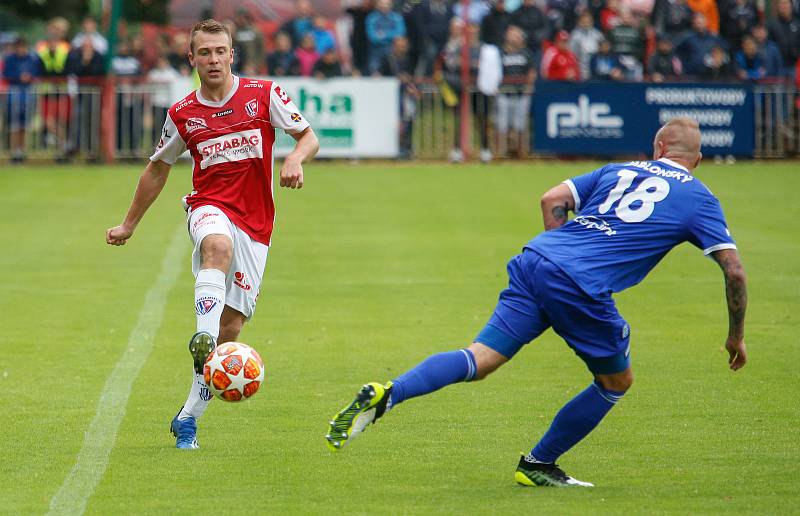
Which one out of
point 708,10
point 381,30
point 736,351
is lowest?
point 736,351

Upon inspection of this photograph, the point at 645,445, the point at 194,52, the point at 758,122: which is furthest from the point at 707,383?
the point at 758,122

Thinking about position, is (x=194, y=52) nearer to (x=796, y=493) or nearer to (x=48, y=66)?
(x=796, y=493)

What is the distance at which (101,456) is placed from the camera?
279 inches

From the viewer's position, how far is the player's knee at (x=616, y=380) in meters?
6.34

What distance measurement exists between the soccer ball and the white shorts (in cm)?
59

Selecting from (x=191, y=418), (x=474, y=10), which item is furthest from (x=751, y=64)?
(x=191, y=418)

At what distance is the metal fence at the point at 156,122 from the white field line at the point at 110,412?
11379 millimetres

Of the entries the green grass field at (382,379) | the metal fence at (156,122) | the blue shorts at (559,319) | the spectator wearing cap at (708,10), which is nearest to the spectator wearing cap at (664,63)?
the spectator wearing cap at (708,10)

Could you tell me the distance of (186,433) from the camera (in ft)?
23.9

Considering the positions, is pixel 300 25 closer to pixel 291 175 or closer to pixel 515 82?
pixel 515 82

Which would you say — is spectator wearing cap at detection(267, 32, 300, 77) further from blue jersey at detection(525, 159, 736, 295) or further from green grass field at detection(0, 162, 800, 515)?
blue jersey at detection(525, 159, 736, 295)

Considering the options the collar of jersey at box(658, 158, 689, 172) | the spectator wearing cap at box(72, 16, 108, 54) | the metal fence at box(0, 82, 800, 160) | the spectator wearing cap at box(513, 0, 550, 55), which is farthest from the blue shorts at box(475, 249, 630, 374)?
the spectator wearing cap at box(72, 16, 108, 54)

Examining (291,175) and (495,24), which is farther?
(495,24)

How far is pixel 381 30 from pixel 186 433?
62.6ft
